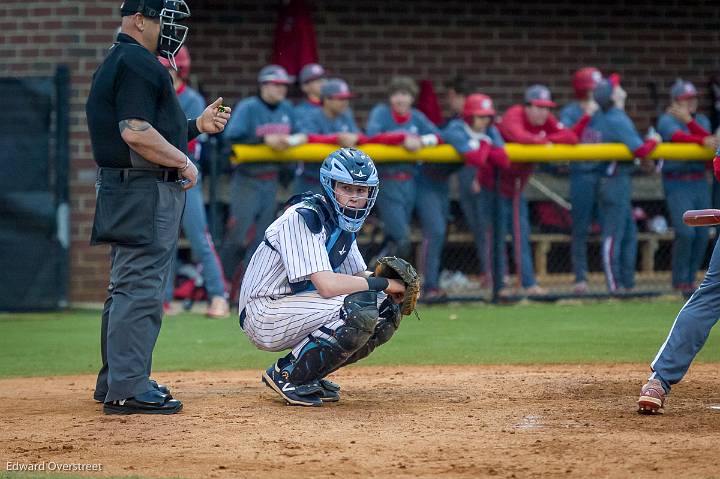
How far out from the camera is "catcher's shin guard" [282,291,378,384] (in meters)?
6.04

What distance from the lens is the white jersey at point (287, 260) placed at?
6.07 meters

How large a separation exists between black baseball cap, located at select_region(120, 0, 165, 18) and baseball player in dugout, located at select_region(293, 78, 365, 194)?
5.20 meters

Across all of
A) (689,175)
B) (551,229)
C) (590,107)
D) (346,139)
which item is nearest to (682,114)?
(689,175)

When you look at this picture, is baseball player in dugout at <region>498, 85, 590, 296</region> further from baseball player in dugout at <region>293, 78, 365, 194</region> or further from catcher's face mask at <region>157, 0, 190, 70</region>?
catcher's face mask at <region>157, 0, 190, 70</region>

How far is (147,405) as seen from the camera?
606 centimetres

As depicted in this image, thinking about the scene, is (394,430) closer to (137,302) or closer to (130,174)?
(137,302)

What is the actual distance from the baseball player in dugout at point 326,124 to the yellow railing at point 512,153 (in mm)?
96

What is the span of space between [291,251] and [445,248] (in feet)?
22.0

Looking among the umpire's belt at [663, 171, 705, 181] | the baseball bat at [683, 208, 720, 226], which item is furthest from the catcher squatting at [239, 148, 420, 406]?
the umpire's belt at [663, 171, 705, 181]

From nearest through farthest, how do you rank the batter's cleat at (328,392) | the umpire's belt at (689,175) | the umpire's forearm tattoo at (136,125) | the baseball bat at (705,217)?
1. the baseball bat at (705,217)
2. the umpire's forearm tattoo at (136,125)
3. the batter's cleat at (328,392)
4. the umpire's belt at (689,175)

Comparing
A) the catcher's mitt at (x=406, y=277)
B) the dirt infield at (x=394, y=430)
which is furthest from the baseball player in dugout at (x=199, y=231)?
the catcher's mitt at (x=406, y=277)

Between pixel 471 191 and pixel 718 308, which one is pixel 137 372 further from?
pixel 471 191

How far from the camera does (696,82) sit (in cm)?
1580

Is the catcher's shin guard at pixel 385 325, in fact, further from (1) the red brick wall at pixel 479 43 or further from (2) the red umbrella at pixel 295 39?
(1) the red brick wall at pixel 479 43
